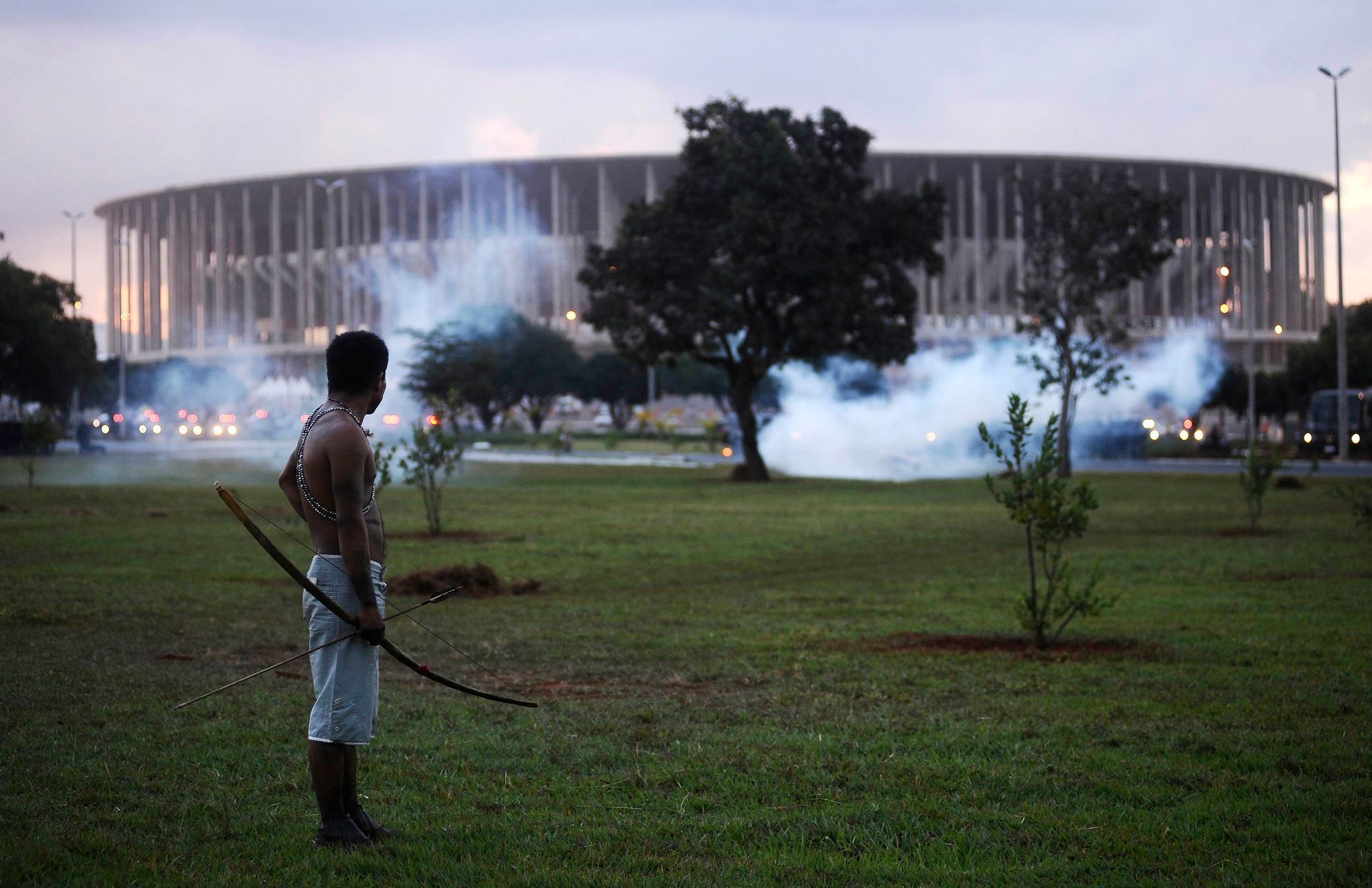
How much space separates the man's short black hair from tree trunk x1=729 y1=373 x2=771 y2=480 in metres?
34.8

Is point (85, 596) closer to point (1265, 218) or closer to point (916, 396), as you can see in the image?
point (916, 396)

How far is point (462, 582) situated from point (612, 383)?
85615 mm

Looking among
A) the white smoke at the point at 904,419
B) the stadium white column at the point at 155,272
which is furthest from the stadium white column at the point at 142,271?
the white smoke at the point at 904,419

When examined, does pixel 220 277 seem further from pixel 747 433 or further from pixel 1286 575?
pixel 1286 575

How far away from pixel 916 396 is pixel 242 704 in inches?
2159

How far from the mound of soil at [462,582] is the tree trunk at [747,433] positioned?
25881mm

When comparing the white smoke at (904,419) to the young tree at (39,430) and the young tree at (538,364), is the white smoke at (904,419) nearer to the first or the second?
the young tree at (39,430)

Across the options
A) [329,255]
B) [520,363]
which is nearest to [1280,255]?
[520,363]

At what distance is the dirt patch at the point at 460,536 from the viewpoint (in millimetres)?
20500

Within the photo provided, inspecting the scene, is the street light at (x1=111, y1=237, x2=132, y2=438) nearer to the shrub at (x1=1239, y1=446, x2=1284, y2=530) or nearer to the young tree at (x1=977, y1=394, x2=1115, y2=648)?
the shrub at (x1=1239, y1=446, x2=1284, y2=530)

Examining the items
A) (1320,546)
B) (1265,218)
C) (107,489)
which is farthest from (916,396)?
(1265,218)

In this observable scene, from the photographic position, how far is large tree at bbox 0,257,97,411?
5331cm

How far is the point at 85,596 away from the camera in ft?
42.9

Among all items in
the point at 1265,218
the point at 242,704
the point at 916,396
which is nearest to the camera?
the point at 242,704
